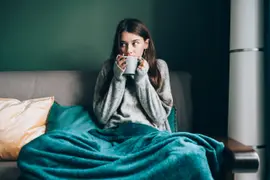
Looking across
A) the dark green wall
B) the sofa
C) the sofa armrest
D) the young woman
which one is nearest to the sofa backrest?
the sofa

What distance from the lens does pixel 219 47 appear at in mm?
1761

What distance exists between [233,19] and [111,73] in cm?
64

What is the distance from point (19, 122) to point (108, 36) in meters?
0.77

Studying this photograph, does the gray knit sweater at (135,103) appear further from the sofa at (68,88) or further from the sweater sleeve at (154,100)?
the sofa at (68,88)

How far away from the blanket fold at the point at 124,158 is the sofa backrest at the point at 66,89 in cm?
46

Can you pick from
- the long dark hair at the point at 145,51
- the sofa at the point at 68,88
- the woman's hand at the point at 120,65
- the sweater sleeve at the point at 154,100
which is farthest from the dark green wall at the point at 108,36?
the woman's hand at the point at 120,65

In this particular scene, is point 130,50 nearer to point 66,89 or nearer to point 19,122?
point 66,89

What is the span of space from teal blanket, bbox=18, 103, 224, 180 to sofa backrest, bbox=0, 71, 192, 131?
46 cm

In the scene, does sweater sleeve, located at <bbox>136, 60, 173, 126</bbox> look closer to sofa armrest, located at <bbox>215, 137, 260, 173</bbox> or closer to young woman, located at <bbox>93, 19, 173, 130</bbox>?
young woman, located at <bbox>93, 19, 173, 130</bbox>

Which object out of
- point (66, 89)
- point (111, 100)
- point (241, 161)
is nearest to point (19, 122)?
point (66, 89)

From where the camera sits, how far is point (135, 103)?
1.37m

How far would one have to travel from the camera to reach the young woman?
51.7 inches

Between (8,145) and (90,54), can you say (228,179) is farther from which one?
(90,54)

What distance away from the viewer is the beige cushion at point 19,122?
1296mm
